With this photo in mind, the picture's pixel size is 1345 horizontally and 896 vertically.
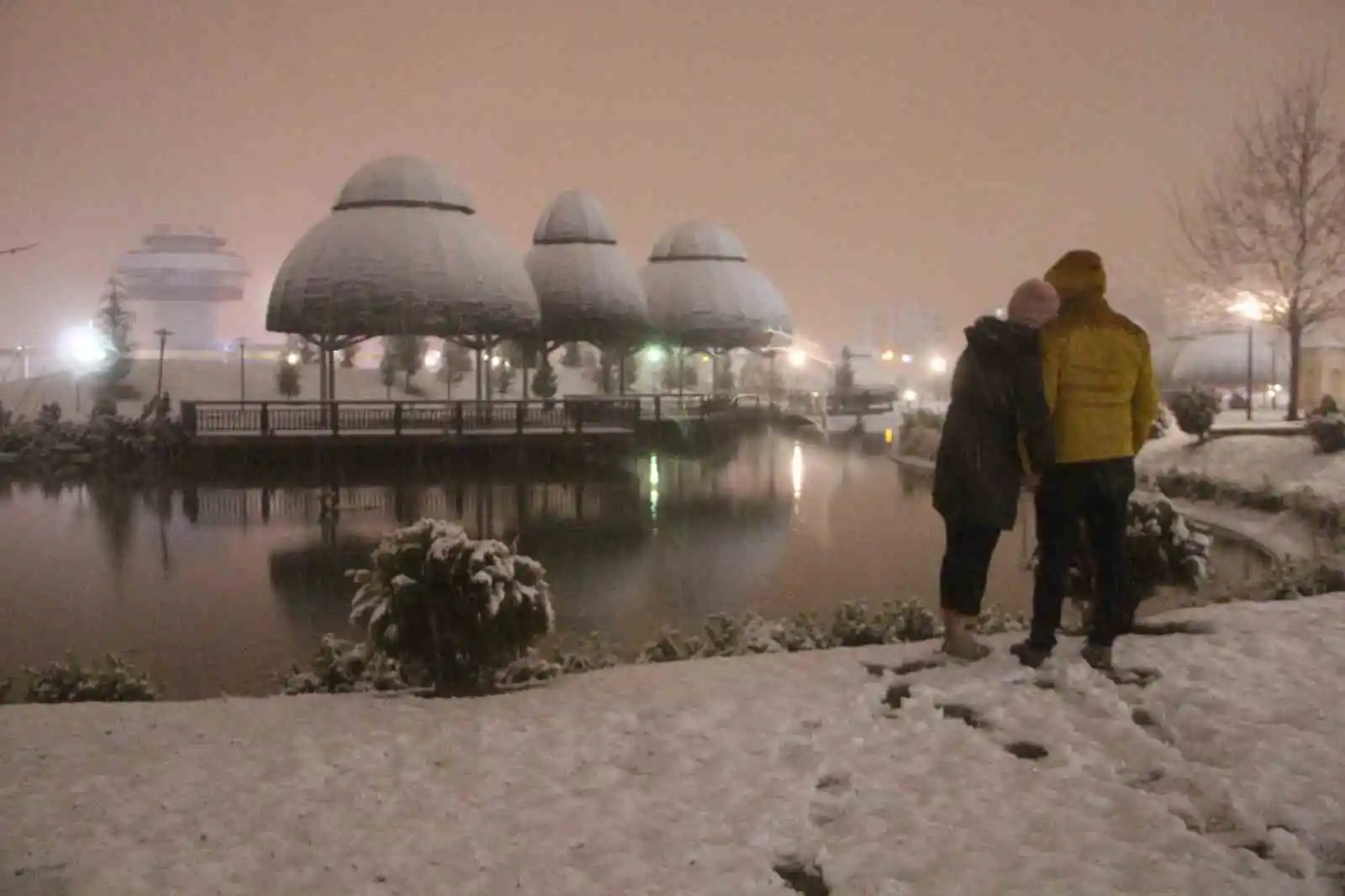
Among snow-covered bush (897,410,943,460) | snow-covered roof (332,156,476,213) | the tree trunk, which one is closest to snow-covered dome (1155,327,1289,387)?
snow-covered bush (897,410,943,460)

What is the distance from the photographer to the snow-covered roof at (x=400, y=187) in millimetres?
26078

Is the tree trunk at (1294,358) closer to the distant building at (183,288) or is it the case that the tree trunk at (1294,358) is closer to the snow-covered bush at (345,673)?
A: the snow-covered bush at (345,673)

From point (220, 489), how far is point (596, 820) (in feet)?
50.7

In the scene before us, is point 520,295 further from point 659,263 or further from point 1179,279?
point 1179,279

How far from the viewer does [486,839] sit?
3668mm

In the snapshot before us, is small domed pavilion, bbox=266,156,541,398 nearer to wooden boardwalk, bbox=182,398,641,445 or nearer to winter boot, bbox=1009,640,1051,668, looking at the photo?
wooden boardwalk, bbox=182,398,641,445

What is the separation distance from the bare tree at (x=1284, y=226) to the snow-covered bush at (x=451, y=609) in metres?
18.8

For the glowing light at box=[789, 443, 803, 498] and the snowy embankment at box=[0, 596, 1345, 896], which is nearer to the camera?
the snowy embankment at box=[0, 596, 1345, 896]

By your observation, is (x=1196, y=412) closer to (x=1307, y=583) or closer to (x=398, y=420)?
(x=1307, y=583)

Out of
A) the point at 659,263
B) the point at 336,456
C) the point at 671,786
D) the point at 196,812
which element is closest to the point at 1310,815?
the point at 671,786

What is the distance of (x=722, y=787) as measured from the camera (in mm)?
4066

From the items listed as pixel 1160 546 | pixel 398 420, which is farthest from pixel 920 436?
pixel 1160 546

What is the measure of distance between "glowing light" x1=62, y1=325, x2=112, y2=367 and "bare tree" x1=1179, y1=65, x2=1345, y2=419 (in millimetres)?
22825

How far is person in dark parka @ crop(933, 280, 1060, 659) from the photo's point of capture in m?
4.99
